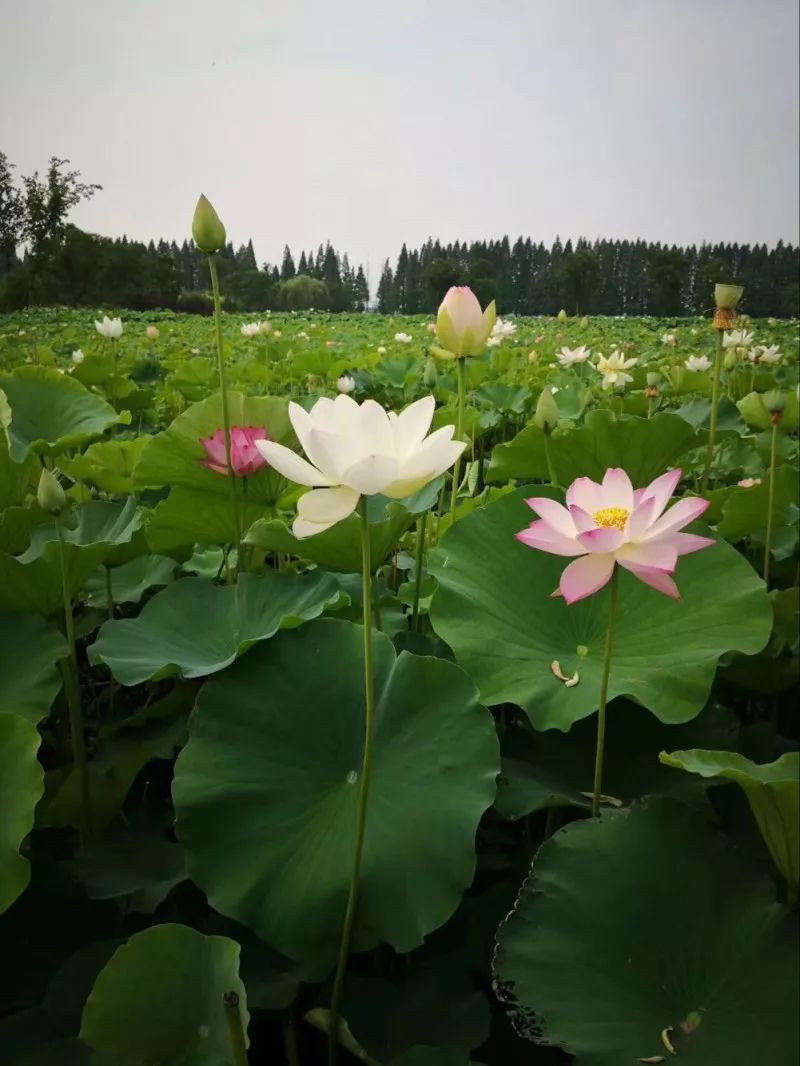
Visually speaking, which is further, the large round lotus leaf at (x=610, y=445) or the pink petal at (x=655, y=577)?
the large round lotus leaf at (x=610, y=445)

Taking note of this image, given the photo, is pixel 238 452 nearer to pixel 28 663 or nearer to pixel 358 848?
pixel 28 663

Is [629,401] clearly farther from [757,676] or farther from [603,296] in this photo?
[603,296]

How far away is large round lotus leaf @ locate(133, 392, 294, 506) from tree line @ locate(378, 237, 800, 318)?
22.8m

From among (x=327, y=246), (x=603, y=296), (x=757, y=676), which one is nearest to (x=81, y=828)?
(x=757, y=676)

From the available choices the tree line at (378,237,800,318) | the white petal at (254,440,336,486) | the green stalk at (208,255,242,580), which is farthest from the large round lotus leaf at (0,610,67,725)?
the tree line at (378,237,800,318)

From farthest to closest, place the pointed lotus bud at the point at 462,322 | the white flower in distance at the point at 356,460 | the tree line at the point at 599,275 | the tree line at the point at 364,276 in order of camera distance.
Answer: the tree line at the point at 599,275, the tree line at the point at 364,276, the pointed lotus bud at the point at 462,322, the white flower in distance at the point at 356,460

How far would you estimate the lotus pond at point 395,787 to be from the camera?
43cm

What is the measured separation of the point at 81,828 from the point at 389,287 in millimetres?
53781

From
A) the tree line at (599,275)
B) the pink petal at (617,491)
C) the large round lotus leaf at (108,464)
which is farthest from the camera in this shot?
the tree line at (599,275)

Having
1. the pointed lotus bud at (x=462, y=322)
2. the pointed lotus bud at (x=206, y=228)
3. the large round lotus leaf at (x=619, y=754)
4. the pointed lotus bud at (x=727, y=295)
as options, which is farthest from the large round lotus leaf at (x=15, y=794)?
the pointed lotus bud at (x=727, y=295)

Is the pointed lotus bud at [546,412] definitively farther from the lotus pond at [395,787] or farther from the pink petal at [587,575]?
the pink petal at [587,575]

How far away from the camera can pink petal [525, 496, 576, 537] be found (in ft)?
1.57

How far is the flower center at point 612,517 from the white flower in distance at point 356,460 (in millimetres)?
126

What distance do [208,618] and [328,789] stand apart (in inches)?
9.4
